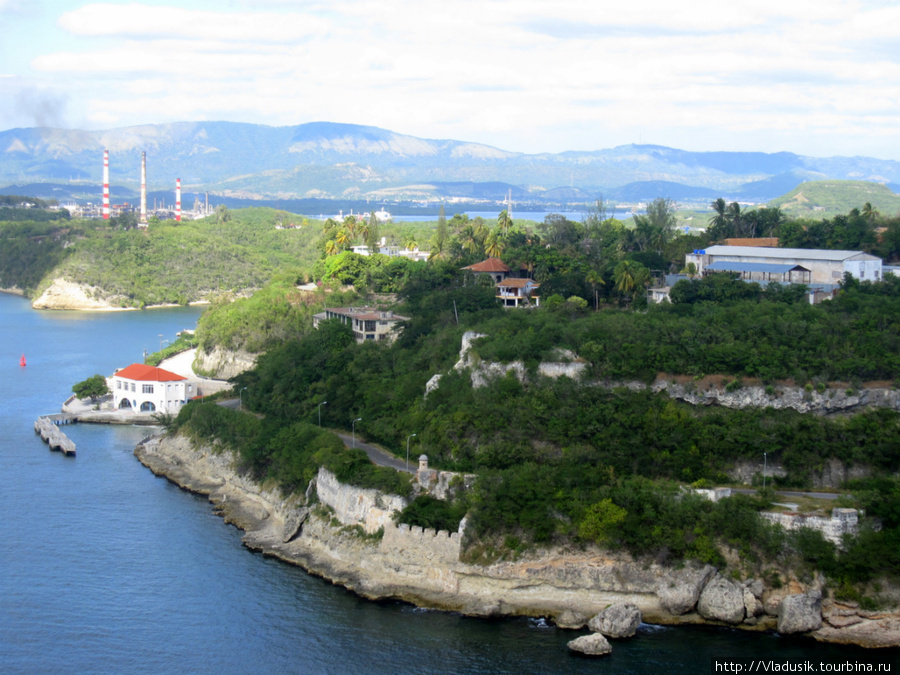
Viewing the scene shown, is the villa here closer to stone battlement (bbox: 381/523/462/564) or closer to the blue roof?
the blue roof

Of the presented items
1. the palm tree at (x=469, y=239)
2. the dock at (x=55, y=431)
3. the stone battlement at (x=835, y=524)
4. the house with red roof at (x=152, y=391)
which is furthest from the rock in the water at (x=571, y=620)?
the palm tree at (x=469, y=239)

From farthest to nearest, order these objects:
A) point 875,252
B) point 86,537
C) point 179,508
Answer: point 875,252 → point 179,508 → point 86,537

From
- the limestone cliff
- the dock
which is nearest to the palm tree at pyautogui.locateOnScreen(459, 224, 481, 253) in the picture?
the dock

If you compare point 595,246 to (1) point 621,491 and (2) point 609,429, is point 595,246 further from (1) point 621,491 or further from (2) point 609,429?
Answer: (1) point 621,491

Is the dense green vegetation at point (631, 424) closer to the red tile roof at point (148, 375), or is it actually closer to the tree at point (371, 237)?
the red tile roof at point (148, 375)

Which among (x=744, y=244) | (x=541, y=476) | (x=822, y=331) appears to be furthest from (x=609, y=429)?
(x=744, y=244)

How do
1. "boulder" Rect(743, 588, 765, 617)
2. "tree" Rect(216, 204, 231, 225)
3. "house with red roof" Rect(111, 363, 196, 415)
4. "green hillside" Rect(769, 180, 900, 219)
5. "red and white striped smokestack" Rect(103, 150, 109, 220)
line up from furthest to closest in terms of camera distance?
"tree" Rect(216, 204, 231, 225) < "red and white striped smokestack" Rect(103, 150, 109, 220) < "green hillside" Rect(769, 180, 900, 219) < "house with red roof" Rect(111, 363, 196, 415) < "boulder" Rect(743, 588, 765, 617)

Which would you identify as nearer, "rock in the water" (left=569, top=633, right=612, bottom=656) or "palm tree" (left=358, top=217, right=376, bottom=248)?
"rock in the water" (left=569, top=633, right=612, bottom=656)
